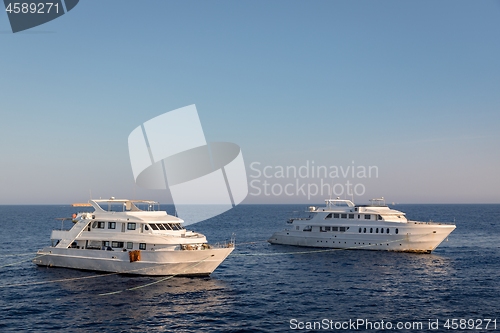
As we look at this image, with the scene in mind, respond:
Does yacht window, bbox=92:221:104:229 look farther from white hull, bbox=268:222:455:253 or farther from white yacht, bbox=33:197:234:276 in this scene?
white hull, bbox=268:222:455:253

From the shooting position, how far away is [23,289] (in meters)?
37.4

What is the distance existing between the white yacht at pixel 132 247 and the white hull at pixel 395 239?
26.0 meters

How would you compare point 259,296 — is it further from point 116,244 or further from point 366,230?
point 366,230

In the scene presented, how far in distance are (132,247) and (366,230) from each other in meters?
35.5

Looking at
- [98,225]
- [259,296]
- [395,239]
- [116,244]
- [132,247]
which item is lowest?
[259,296]

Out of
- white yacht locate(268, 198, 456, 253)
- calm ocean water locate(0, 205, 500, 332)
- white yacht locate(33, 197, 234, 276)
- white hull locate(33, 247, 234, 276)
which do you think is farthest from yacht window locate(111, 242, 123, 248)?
white yacht locate(268, 198, 456, 253)

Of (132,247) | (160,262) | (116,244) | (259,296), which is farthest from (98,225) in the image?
(259,296)

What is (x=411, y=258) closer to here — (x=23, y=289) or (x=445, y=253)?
(x=445, y=253)

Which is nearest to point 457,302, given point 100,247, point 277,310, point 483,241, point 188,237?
point 277,310

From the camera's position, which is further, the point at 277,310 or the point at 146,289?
the point at 146,289

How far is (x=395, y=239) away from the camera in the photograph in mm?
61000

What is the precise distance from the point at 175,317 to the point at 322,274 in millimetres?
20608

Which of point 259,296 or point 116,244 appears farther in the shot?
point 116,244

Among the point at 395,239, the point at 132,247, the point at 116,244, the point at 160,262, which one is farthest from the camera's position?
the point at 395,239
